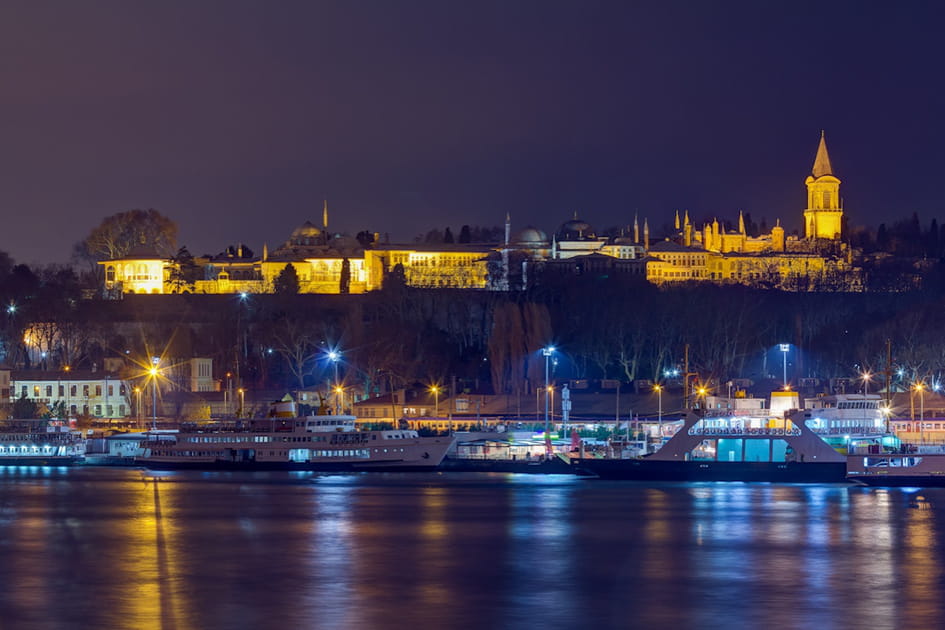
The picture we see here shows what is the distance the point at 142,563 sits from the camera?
47.2 metres

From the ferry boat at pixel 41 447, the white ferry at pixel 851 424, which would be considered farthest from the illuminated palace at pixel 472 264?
the white ferry at pixel 851 424

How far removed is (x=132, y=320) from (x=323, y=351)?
79.5 feet

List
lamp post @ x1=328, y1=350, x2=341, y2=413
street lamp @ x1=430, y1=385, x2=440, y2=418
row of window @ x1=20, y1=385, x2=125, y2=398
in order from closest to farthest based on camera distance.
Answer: lamp post @ x1=328, y1=350, x2=341, y2=413 < street lamp @ x1=430, y1=385, x2=440, y2=418 < row of window @ x1=20, y1=385, x2=125, y2=398

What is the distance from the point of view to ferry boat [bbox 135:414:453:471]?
77.1 m

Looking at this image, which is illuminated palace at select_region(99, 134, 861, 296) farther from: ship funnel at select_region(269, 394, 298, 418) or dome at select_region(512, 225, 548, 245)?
ship funnel at select_region(269, 394, 298, 418)

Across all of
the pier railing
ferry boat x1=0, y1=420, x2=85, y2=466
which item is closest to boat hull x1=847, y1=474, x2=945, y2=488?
the pier railing

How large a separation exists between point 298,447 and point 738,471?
17.8 m

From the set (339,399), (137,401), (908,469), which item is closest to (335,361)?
(137,401)

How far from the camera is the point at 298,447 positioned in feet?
256

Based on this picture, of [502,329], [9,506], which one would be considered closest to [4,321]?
[502,329]

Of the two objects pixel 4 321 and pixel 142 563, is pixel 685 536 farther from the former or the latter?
pixel 4 321

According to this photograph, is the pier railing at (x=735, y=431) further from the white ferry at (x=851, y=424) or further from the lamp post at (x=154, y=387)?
the lamp post at (x=154, y=387)

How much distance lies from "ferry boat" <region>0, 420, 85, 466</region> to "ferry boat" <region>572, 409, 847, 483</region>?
1100 inches

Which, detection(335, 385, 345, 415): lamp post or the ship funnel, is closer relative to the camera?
the ship funnel
